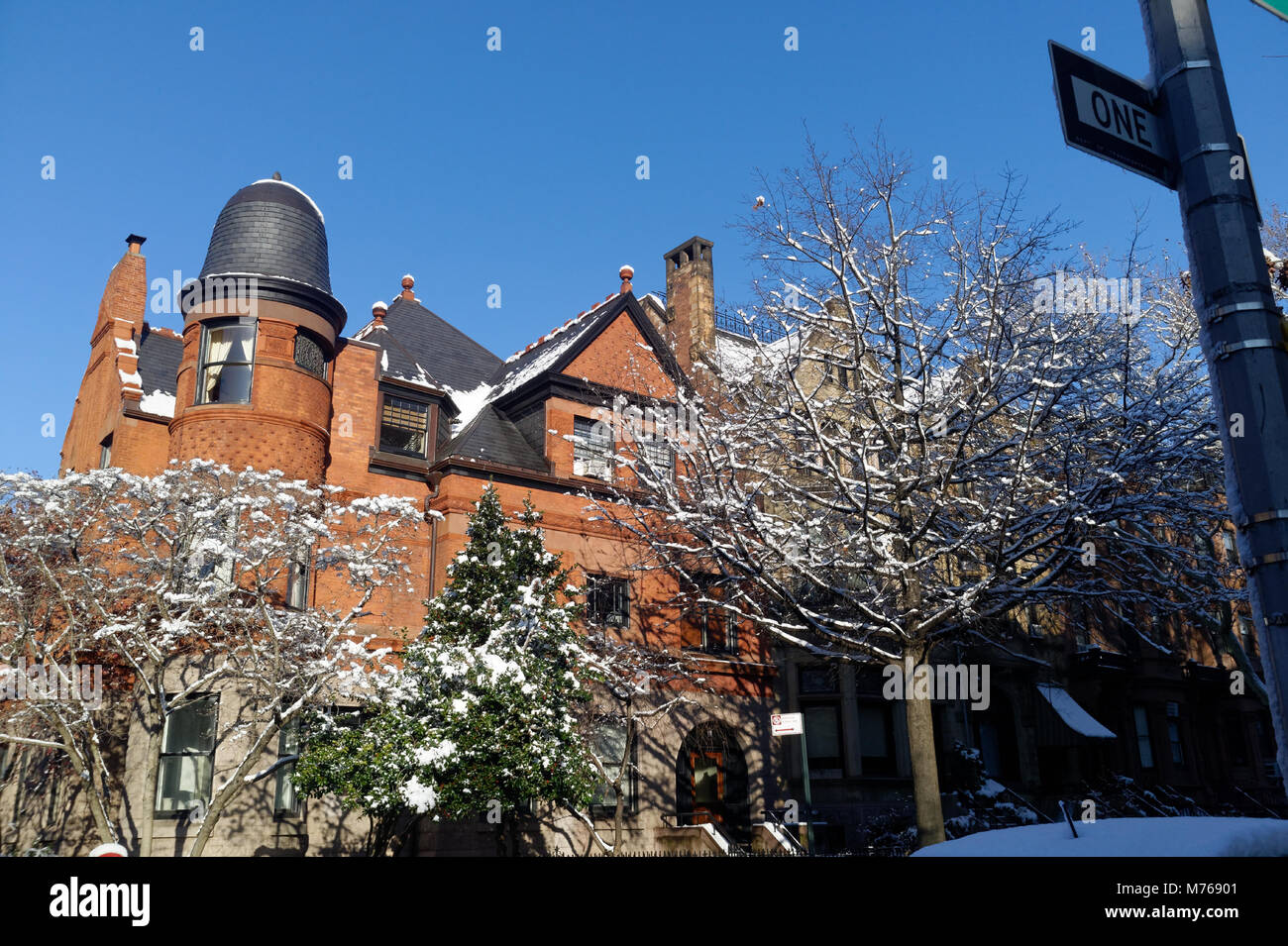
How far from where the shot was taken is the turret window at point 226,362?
2203 cm

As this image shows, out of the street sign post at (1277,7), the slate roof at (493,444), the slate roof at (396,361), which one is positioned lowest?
the street sign post at (1277,7)

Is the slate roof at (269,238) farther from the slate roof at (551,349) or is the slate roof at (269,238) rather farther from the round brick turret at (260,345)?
the slate roof at (551,349)

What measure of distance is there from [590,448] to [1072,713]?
17.0 meters

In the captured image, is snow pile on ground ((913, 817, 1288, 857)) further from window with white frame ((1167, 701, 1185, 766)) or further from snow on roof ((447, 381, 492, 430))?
window with white frame ((1167, 701, 1185, 766))

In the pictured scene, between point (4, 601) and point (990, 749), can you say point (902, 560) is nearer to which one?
point (4, 601)

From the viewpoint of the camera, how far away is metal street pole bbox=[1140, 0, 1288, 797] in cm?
434

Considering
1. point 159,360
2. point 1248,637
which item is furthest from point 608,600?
point 1248,637

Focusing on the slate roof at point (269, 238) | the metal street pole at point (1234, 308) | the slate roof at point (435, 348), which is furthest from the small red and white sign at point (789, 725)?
the slate roof at point (269, 238)

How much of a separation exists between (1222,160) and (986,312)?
13859 millimetres

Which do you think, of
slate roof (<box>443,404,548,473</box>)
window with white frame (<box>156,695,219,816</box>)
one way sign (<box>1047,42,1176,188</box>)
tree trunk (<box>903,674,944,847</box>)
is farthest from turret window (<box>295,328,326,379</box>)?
one way sign (<box>1047,42,1176,188</box>)

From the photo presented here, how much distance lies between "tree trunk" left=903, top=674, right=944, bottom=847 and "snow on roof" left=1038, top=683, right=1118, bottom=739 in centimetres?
1548

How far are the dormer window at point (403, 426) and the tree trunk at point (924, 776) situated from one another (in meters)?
13.7

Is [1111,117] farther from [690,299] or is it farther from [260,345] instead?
[690,299]
